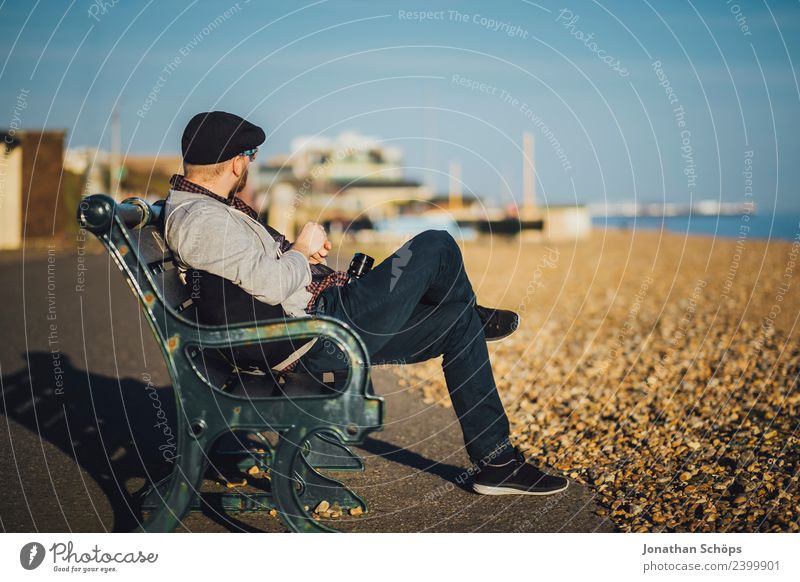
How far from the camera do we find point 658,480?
418 cm

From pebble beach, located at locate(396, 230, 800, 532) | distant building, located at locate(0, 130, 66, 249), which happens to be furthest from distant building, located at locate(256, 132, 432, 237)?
pebble beach, located at locate(396, 230, 800, 532)

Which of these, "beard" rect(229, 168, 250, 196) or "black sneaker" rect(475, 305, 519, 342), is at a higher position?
"beard" rect(229, 168, 250, 196)

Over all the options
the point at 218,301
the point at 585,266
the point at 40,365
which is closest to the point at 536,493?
the point at 218,301

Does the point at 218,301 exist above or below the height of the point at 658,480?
above

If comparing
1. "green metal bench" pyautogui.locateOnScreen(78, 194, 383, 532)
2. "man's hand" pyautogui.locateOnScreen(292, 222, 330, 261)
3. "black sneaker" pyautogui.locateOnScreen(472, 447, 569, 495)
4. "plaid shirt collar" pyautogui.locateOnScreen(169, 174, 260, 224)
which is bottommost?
"black sneaker" pyautogui.locateOnScreen(472, 447, 569, 495)

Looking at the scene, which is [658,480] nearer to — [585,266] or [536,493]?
[536,493]

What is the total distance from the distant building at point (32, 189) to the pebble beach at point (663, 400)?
64.5 ft

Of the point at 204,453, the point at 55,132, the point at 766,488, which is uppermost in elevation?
the point at 55,132

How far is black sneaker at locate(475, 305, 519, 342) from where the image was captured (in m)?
4.13

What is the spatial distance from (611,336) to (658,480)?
5.52 m

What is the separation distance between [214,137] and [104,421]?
104 inches

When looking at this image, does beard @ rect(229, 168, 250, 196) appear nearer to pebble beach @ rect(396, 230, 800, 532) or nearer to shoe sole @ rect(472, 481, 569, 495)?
shoe sole @ rect(472, 481, 569, 495)

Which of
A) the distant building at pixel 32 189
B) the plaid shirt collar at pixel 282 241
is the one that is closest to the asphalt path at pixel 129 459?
the plaid shirt collar at pixel 282 241
